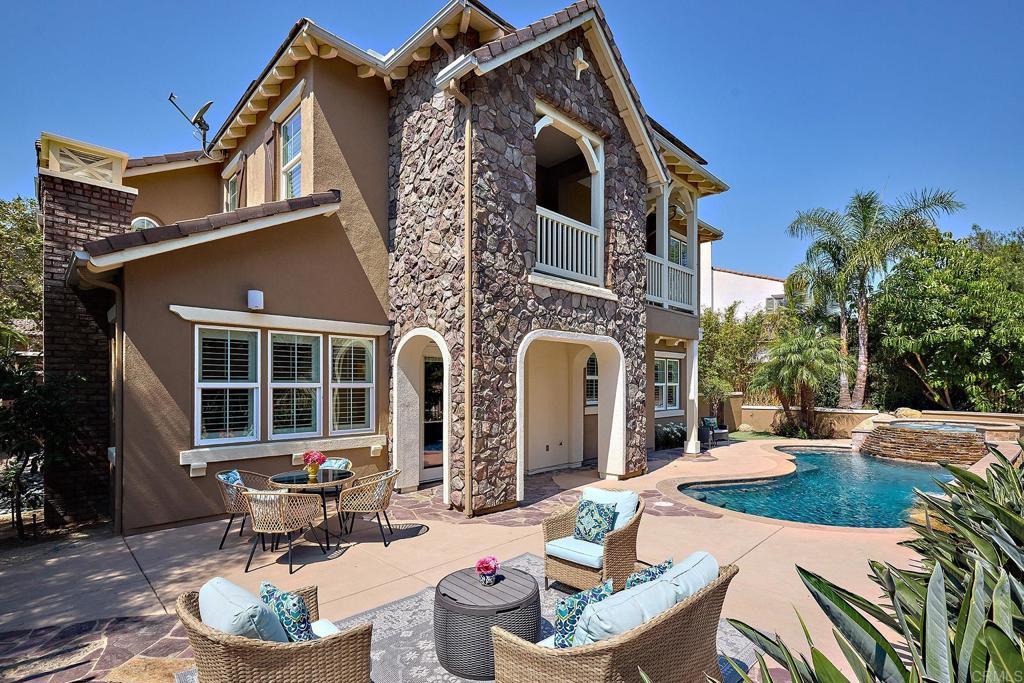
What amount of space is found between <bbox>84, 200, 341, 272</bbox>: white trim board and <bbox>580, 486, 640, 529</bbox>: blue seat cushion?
6.65 m

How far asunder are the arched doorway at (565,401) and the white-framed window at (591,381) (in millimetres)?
235

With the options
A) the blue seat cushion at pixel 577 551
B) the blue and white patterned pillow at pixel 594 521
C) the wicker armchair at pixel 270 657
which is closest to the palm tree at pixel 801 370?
the blue and white patterned pillow at pixel 594 521

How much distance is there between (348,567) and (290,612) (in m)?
3.14

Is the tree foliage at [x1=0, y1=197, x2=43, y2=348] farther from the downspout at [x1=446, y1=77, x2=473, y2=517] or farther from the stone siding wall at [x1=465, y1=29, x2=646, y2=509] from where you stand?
the stone siding wall at [x1=465, y1=29, x2=646, y2=509]

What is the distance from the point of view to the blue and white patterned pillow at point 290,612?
133 inches

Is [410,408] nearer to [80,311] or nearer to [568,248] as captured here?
[568,248]

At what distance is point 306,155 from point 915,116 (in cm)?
1620

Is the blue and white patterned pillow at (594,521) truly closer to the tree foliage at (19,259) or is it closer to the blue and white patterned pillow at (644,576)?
the blue and white patterned pillow at (644,576)

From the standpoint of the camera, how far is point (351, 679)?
3312mm

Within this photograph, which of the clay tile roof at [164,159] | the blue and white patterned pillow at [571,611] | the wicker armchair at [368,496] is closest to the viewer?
the blue and white patterned pillow at [571,611]

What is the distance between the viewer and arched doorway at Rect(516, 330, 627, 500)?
34.6 feet

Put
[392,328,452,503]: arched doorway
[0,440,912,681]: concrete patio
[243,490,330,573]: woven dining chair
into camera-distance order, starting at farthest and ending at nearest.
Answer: [392,328,452,503]: arched doorway → [243,490,330,573]: woven dining chair → [0,440,912,681]: concrete patio

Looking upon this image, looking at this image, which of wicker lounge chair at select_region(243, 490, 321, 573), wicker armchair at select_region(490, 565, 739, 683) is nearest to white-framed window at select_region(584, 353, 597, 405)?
wicker lounge chair at select_region(243, 490, 321, 573)

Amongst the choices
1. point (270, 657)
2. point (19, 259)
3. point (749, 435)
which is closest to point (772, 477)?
point (749, 435)
